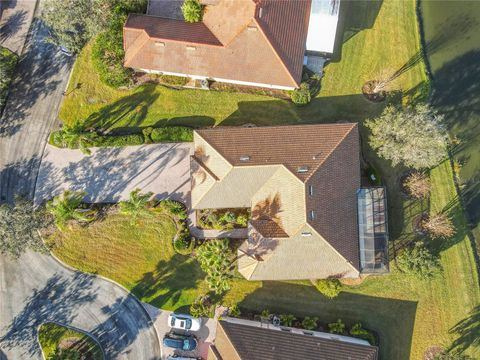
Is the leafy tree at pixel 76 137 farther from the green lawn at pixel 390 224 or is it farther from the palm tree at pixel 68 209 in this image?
the palm tree at pixel 68 209

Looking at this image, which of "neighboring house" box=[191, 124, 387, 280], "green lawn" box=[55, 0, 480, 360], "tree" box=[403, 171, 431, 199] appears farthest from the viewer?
"green lawn" box=[55, 0, 480, 360]

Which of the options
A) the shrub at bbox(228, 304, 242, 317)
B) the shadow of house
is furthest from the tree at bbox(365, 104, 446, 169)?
the shrub at bbox(228, 304, 242, 317)

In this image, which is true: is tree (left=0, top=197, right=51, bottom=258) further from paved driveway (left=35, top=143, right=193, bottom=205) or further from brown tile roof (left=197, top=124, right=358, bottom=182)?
brown tile roof (left=197, top=124, right=358, bottom=182)

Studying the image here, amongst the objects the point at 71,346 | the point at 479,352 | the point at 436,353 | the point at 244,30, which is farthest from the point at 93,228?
the point at 479,352

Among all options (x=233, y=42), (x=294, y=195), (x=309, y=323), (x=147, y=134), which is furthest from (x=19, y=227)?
(x=309, y=323)

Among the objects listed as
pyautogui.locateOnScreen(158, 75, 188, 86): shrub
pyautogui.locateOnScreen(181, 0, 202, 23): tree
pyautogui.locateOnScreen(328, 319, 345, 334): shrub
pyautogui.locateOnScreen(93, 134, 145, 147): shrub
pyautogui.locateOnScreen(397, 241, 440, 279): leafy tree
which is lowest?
pyautogui.locateOnScreen(328, 319, 345, 334): shrub

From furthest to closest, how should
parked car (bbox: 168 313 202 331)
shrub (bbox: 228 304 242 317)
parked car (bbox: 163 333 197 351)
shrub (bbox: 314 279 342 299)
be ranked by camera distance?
parked car (bbox: 168 313 202 331)
shrub (bbox: 228 304 242 317)
parked car (bbox: 163 333 197 351)
shrub (bbox: 314 279 342 299)

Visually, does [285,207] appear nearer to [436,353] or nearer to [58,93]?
[436,353]

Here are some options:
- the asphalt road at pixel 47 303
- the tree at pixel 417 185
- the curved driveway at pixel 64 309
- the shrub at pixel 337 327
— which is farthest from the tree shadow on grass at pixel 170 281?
the tree at pixel 417 185

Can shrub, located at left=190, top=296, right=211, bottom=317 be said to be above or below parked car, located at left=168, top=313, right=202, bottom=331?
above
